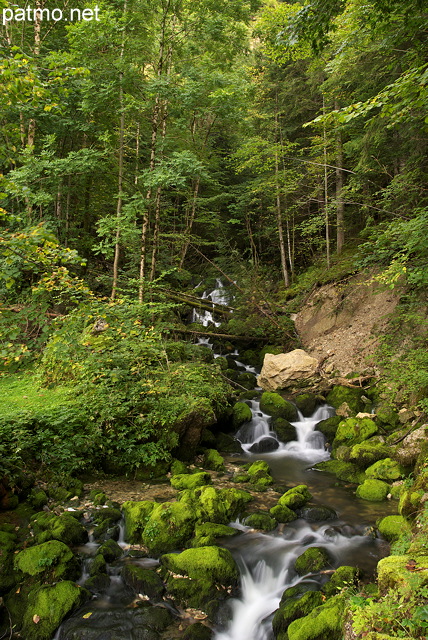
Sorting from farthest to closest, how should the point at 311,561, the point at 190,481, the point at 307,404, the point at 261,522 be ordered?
1. the point at 307,404
2. the point at 190,481
3. the point at 261,522
4. the point at 311,561

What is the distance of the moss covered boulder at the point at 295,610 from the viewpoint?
165 inches

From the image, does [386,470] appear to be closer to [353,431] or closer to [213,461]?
[353,431]

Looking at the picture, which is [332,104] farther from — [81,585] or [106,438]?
[81,585]

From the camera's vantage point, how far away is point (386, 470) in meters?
7.23

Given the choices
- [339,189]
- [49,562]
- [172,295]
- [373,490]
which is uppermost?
[339,189]

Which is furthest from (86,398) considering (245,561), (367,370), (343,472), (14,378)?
(367,370)

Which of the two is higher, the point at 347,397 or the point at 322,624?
the point at 347,397

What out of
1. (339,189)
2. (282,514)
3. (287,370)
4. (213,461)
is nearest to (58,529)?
(282,514)

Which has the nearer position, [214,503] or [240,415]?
[214,503]

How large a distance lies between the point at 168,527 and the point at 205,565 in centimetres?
91

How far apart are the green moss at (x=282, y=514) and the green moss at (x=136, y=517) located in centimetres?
198

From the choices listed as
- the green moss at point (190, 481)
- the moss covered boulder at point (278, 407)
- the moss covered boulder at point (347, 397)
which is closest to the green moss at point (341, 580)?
the green moss at point (190, 481)

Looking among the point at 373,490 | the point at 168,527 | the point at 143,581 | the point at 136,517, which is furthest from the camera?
the point at 373,490

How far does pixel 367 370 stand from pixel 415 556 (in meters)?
8.36
